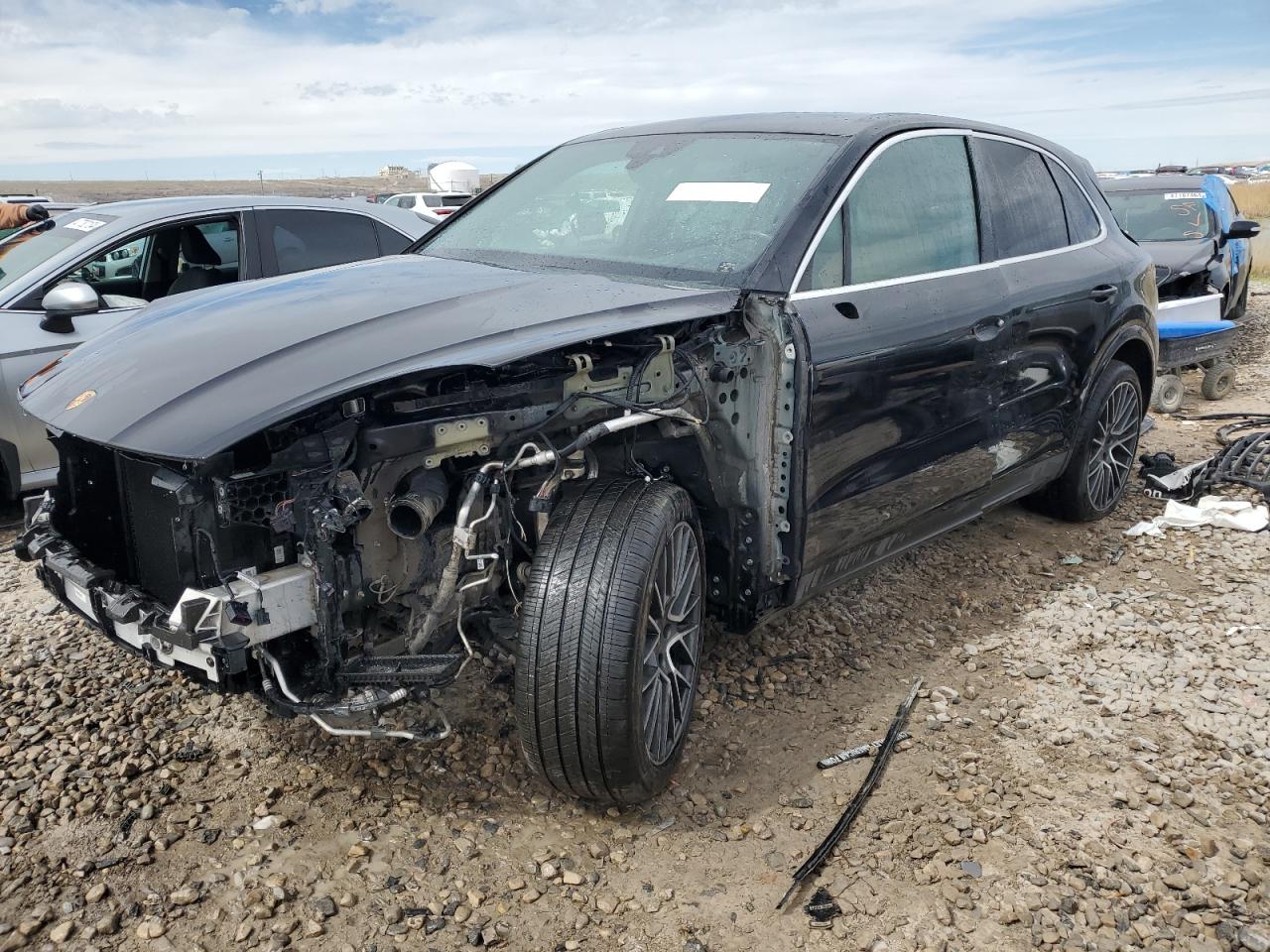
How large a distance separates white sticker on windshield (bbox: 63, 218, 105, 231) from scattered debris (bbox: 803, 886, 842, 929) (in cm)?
499

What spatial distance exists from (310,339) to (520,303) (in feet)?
1.91

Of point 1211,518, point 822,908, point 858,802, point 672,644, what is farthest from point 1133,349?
point 822,908

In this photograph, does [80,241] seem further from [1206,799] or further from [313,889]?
[1206,799]

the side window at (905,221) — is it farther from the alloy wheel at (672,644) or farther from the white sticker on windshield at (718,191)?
the alloy wheel at (672,644)

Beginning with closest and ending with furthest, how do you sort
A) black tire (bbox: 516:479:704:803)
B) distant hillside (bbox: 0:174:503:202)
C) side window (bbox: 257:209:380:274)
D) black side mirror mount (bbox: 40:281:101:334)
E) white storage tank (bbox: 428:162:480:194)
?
black tire (bbox: 516:479:704:803) < black side mirror mount (bbox: 40:281:101:334) < side window (bbox: 257:209:380:274) < white storage tank (bbox: 428:162:480:194) < distant hillside (bbox: 0:174:503:202)

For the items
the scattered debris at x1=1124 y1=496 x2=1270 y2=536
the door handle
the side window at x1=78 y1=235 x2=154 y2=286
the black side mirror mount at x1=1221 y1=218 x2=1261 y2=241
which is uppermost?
the side window at x1=78 y1=235 x2=154 y2=286

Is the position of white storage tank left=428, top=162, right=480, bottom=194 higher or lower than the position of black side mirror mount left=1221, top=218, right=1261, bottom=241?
higher

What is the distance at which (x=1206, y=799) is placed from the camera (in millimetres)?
2936

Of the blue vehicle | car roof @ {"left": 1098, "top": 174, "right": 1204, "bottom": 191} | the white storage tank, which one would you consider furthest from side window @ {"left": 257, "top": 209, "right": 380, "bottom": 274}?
the white storage tank

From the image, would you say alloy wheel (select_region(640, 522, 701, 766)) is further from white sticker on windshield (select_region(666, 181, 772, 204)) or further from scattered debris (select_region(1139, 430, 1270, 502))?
scattered debris (select_region(1139, 430, 1270, 502))

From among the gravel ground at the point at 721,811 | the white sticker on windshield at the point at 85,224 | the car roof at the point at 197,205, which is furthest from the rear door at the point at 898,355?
the white sticker on windshield at the point at 85,224

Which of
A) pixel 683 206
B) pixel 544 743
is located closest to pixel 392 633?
pixel 544 743

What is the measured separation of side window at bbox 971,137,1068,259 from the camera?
4.00 m

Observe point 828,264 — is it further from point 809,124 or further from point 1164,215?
point 1164,215
